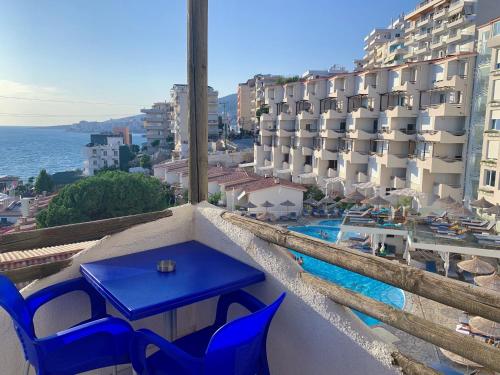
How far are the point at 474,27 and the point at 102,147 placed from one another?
53.2m

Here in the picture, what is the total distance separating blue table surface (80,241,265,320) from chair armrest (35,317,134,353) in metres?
0.09

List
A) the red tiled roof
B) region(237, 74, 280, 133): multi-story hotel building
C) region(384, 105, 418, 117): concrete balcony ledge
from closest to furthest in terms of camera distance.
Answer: the red tiled roof → region(384, 105, 418, 117): concrete balcony ledge → region(237, 74, 280, 133): multi-story hotel building

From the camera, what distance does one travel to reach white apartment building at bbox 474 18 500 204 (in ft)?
75.3

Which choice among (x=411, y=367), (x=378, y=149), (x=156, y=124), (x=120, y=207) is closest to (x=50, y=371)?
(x=411, y=367)

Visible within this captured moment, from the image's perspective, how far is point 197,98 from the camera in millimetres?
3660

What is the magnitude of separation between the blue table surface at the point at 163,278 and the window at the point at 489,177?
2469cm

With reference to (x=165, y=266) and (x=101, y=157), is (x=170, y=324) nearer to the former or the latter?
(x=165, y=266)

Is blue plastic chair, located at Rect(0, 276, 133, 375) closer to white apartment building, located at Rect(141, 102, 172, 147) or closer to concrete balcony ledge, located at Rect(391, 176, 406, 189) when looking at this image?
concrete balcony ledge, located at Rect(391, 176, 406, 189)

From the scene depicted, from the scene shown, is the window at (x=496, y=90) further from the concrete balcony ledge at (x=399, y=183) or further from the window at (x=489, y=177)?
the concrete balcony ledge at (x=399, y=183)

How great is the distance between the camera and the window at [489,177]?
77.2 ft

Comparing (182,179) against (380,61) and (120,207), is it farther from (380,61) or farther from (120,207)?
(380,61)

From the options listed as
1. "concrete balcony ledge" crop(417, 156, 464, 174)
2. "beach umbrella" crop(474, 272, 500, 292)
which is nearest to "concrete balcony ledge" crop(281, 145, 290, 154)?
"concrete balcony ledge" crop(417, 156, 464, 174)

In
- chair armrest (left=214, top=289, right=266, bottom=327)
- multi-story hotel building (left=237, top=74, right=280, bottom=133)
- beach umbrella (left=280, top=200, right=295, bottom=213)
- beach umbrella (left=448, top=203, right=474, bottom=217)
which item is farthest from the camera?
multi-story hotel building (left=237, top=74, right=280, bottom=133)

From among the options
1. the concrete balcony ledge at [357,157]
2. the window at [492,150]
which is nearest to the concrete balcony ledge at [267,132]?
the concrete balcony ledge at [357,157]
